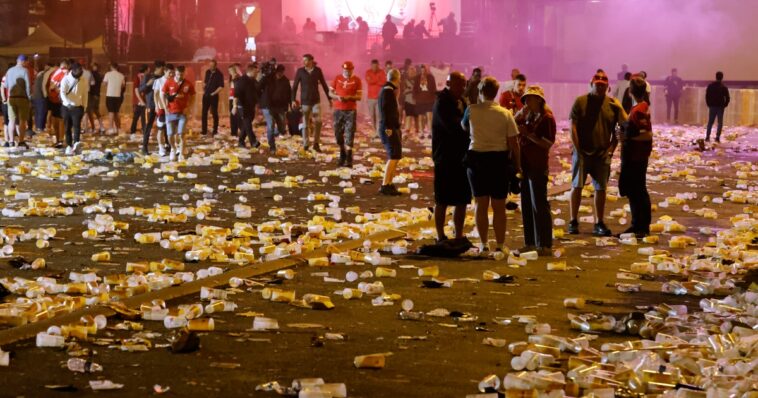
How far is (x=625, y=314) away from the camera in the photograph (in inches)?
347

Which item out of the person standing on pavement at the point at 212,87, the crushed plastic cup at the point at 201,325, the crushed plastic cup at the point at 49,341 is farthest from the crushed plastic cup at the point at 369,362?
the person standing on pavement at the point at 212,87

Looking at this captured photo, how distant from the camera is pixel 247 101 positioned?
24688 mm

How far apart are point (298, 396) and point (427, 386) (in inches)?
30.7

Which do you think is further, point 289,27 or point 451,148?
point 289,27

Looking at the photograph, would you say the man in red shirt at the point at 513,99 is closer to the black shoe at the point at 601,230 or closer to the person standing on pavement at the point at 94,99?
the black shoe at the point at 601,230

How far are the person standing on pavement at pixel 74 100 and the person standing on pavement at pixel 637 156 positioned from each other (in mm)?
13211

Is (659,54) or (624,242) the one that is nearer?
(624,242)

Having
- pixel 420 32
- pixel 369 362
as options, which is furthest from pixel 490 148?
pixel 420 32

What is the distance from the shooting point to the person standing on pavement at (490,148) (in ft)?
36.5

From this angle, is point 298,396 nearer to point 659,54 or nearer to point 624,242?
point 624,242

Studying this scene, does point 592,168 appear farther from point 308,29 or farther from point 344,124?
point 308,29

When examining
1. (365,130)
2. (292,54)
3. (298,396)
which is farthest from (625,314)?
(292,54)

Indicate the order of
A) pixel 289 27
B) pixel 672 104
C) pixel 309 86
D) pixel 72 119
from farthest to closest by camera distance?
pixel 289 27 < pixel 672 104 < pixel 72 119 < pixel 309 86

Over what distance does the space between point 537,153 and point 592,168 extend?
1.62 m
